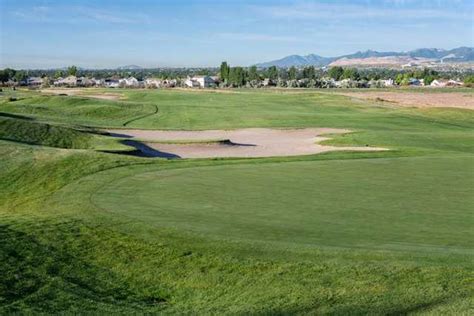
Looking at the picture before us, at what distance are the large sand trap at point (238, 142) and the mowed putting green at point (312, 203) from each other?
12189 mm

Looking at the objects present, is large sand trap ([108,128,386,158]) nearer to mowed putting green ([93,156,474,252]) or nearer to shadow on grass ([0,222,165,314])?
mowed putting green ([93,156,474,252])

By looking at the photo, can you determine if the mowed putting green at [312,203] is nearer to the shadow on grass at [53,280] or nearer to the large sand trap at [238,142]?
the shadow on grass at [53,280]

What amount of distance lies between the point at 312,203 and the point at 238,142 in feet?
90.0

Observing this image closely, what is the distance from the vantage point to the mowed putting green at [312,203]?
40.7 feet

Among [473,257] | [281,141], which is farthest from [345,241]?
[281,141]

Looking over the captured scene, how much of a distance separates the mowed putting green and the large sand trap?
40.0ft

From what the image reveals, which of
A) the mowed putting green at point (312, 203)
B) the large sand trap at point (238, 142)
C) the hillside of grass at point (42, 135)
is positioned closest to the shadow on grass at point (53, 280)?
the mowed putting green at point (312, 203)

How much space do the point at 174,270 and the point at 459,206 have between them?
27.0ft

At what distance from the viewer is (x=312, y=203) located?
15.7 meters

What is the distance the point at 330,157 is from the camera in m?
27.5

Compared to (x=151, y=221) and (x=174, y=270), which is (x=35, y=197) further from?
(x=174, y=270)

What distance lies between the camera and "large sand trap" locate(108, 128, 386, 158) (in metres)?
35.1

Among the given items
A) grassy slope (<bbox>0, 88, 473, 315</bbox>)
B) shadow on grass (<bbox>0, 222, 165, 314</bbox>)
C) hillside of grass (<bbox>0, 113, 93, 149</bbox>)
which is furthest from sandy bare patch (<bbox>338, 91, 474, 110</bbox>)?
shadow on grass (<bbox>0, 222, 165, 314</bbox>)

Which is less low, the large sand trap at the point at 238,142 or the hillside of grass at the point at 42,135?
the hillside of grass at the point at 42,135
